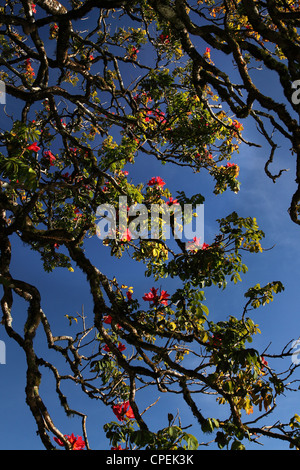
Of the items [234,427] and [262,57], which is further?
[262,57]

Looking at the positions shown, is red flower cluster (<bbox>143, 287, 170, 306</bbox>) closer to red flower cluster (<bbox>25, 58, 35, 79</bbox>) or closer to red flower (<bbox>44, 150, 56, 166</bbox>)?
red flower (<bbox>44, 150, 56, 166</bbox>)

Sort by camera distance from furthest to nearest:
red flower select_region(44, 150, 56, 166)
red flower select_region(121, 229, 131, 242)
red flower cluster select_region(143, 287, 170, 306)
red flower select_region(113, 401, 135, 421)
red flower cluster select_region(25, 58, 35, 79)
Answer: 1. red flower cluster select_region(25, 58, 35, 79)
2. red flower select_region(44, 150, 56, 166)
3. red flower select_region(121, 229, 131, 242)
4. red flower cluster select_region(143, 287, 170, 306)
5. red flower select_region(113, 401, 135, 421)

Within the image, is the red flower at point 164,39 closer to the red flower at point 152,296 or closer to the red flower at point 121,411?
the red flower at point 152,296

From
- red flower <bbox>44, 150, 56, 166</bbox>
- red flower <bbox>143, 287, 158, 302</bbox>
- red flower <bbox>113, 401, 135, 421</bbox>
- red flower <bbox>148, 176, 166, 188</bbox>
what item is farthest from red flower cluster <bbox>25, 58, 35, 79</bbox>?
red flower <bbox>113, 401, 135, 421</bbox>

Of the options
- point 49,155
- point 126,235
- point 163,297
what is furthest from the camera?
point 49,155

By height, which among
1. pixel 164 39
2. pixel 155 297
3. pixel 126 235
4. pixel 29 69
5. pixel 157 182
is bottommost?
pixel 155 297

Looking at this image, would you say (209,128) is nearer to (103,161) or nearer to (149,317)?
(103,161)

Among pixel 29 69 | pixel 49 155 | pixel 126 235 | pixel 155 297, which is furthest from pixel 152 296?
pixel 29 69

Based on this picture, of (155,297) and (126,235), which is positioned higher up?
(126,235)

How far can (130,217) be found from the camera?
206 inches

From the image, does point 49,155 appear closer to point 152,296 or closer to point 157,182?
point 157,182

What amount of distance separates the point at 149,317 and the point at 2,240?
Result: 2173 mm
